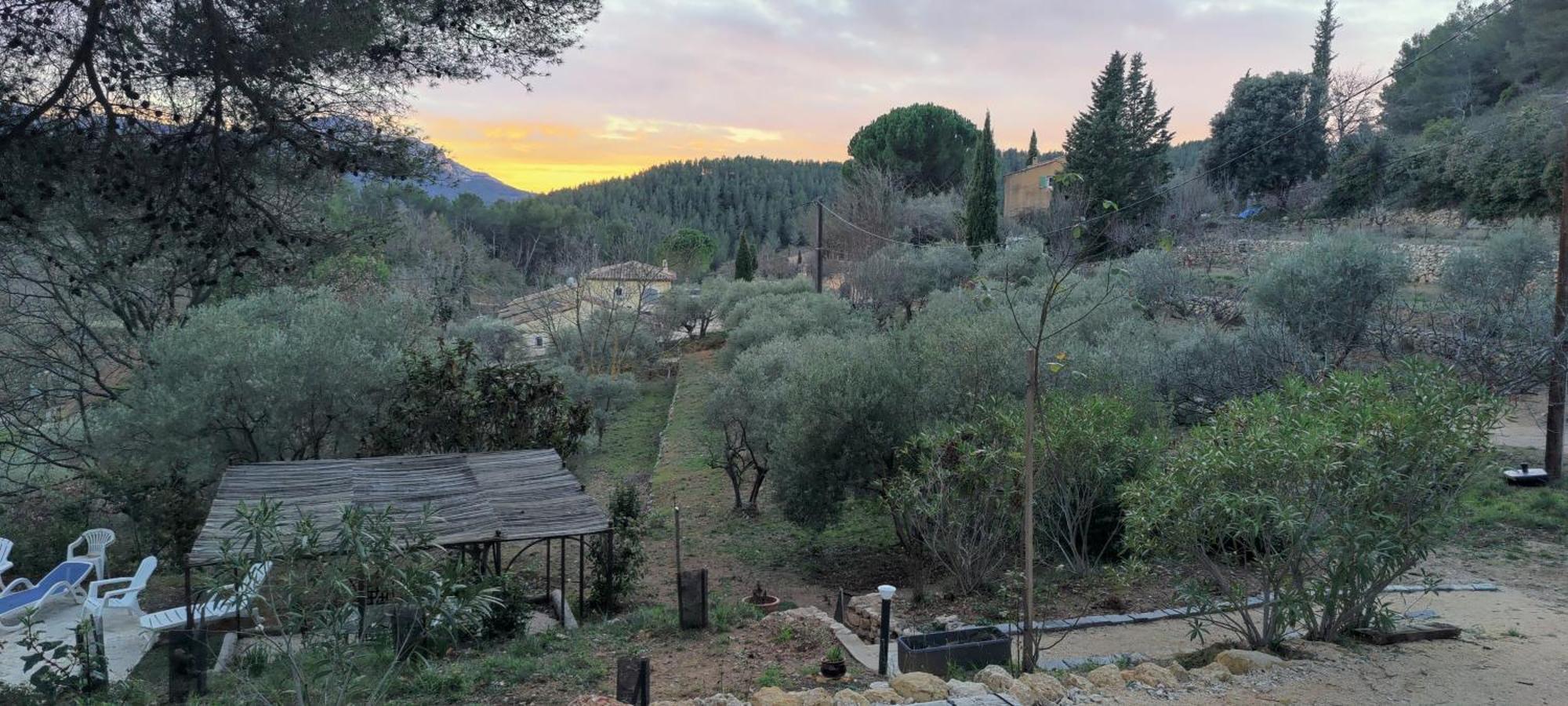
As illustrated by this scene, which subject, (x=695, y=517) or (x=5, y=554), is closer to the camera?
(x=5, y=554)

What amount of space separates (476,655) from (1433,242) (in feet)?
93.7

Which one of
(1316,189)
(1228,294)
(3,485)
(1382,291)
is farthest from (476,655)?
(1316,189)

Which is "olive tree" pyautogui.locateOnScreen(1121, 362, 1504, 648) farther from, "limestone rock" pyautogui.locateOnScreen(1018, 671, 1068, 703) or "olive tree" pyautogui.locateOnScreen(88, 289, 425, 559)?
"olive tree" pyautogui.locateOnScreen(88, 289, 425, 559)

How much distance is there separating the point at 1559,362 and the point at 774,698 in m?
12.8

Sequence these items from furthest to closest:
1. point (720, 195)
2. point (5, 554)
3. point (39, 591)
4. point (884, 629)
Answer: point (720, 195) < point (5, 554) < point (39, 591) < point (884, 629)

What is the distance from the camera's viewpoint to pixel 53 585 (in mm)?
8875

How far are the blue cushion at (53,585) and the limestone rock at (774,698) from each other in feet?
24.5

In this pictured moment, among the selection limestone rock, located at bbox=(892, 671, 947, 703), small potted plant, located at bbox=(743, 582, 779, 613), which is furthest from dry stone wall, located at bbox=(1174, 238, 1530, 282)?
limestone rock, located at bbox=(892, 671, 947, 703)

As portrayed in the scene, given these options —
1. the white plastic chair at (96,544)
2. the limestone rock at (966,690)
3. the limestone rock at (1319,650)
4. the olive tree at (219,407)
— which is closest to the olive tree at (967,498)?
the limestone rock at (1319,650)

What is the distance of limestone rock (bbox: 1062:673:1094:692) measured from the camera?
522 centimetres

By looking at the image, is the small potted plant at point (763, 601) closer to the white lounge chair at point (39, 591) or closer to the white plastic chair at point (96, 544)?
the white lounge chair at point (39, 591)

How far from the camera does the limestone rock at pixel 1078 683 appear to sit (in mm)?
5223

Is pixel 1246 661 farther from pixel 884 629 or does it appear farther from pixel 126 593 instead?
pixel 126 593

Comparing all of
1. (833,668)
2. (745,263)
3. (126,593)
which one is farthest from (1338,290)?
(745,263)
